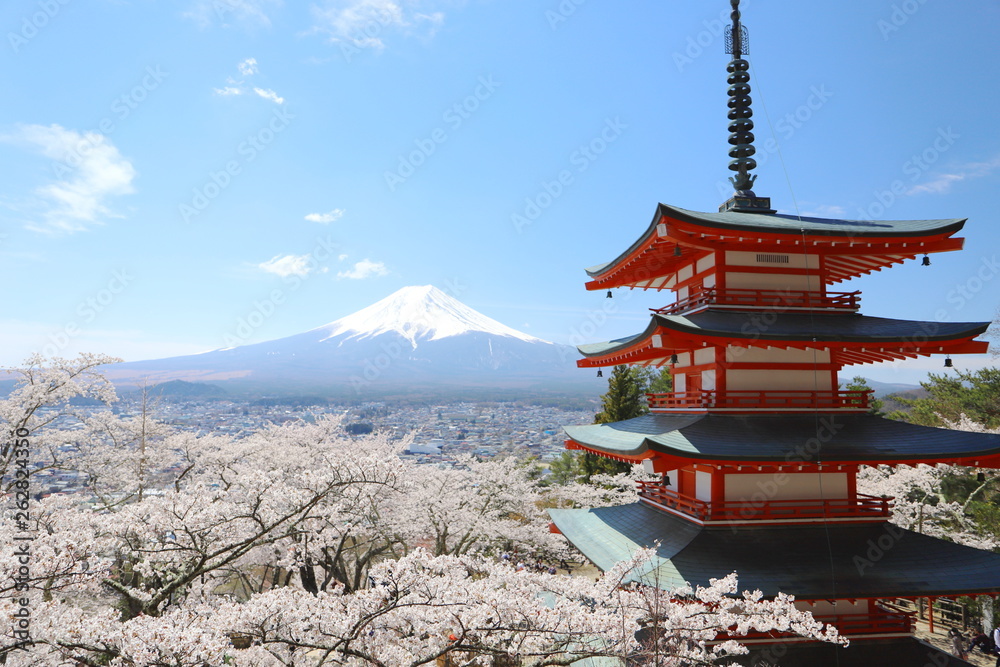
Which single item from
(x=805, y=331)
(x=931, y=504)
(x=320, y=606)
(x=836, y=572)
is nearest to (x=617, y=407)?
(x=931, y=504)

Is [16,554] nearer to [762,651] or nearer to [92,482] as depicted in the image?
[762,651]

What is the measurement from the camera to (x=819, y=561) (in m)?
7.10

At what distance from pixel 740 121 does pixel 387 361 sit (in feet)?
304

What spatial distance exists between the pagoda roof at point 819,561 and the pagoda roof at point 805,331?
267cm

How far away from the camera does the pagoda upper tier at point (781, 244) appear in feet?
25.6

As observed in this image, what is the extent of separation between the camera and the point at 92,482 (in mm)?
12703

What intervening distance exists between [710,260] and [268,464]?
43.6 ft

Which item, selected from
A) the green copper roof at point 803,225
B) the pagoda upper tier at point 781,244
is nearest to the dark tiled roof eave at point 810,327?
the pagoda upper tier at point 781,244

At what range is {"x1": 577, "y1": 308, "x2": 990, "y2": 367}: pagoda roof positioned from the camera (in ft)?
24.3

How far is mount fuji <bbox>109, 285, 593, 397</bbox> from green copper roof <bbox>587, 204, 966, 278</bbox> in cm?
7689

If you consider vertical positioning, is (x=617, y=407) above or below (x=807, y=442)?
below

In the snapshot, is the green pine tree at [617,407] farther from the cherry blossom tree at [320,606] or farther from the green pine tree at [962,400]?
the cherry blossom tree at [320,606]

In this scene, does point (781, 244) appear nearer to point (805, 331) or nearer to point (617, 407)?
point (805, 331)

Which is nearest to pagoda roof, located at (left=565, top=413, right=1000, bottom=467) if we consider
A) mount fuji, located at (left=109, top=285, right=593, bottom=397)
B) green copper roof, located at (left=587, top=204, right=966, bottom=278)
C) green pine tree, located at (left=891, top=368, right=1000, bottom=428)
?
green copper roof, located at (left=587, top=204, right=966, bottom=278)
